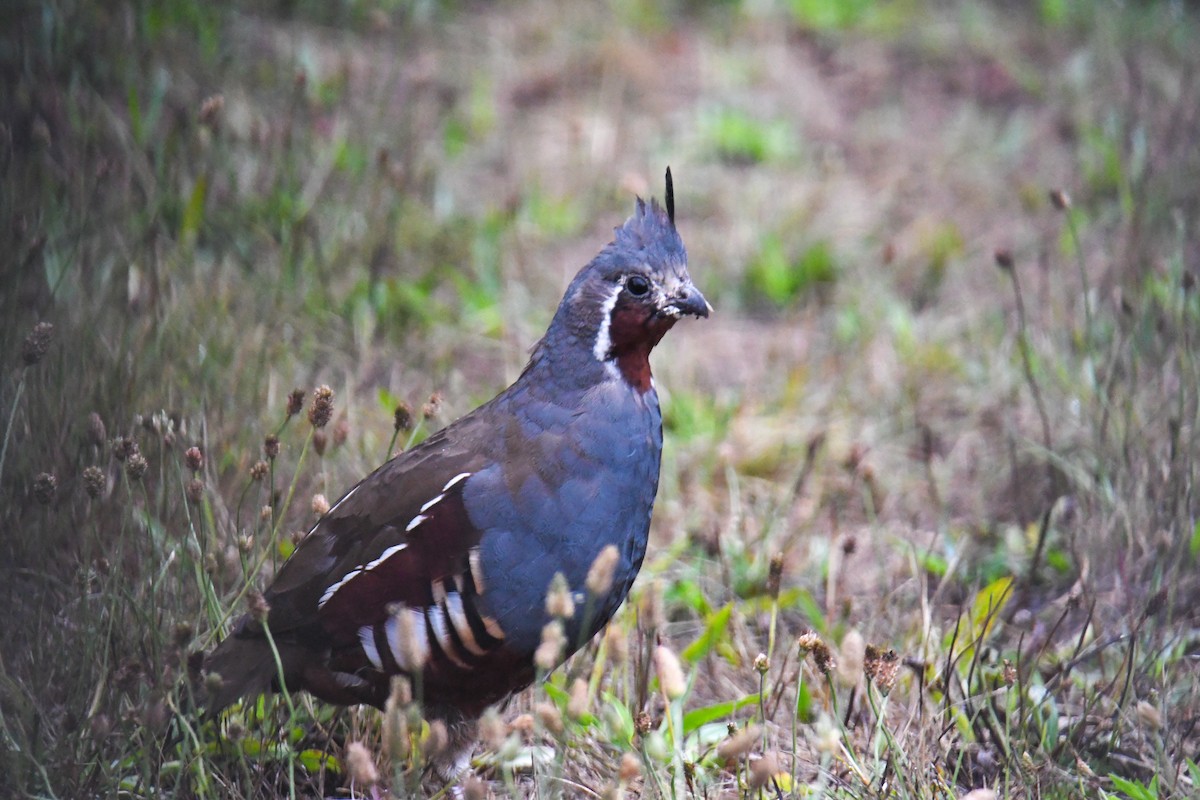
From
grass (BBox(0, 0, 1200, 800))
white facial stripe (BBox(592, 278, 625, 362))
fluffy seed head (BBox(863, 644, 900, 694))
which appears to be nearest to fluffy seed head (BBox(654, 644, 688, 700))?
grass (BBox(0, 0, 1200, 800))

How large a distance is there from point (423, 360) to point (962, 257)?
2520 mm

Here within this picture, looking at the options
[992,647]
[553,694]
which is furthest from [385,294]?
[992,647]

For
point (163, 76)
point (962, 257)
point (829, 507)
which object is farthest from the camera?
point (962, 257)

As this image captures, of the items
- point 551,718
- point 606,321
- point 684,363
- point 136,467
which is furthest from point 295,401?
point 684,363

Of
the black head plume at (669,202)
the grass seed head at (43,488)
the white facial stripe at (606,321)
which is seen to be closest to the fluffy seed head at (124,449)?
the grass seed head at (43,488)

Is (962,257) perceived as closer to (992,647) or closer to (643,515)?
(992,647)

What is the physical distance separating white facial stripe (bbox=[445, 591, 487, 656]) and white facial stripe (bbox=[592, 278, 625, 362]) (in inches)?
26.4

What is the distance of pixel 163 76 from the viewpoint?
18.2ft

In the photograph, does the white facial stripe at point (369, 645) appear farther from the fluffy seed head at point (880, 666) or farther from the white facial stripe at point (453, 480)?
the fluffy seed head at point (880, 666)

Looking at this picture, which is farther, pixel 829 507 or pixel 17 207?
pixel 829 507

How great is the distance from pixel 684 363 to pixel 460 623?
8.62 feet

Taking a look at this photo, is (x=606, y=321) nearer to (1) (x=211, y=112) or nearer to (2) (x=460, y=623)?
(2) (x=460, y=623)

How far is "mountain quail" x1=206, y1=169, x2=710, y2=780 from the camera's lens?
114 inches

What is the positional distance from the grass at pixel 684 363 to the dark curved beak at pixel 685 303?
0.68 m
